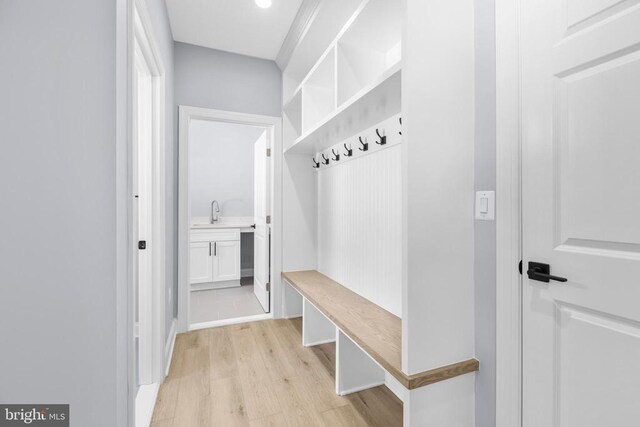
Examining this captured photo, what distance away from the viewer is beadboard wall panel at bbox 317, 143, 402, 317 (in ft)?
5.81

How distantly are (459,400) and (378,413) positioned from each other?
0.71 metres

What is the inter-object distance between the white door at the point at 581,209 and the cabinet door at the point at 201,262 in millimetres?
3813

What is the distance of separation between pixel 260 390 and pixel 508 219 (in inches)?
69.6

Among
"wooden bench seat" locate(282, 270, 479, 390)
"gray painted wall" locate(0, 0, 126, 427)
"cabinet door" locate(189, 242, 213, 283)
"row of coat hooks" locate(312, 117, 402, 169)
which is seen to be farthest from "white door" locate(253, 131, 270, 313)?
"gray painted wall" locate(0, 0, 126, 427)

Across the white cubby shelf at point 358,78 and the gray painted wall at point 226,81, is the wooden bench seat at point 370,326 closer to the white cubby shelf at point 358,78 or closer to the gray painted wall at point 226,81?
the white cubby shelf at point 358,78

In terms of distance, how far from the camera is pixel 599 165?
0.88 metres

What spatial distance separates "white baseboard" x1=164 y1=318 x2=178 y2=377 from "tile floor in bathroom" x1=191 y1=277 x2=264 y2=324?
37 cm

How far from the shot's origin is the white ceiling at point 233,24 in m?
2.24

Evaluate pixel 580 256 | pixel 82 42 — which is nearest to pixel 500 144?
pixel 580 256

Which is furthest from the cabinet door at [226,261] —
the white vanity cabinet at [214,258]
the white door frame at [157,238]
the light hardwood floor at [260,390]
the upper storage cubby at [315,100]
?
the upper storage cubby at [315,100]

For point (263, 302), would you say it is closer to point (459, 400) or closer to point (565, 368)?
point (459, 400)

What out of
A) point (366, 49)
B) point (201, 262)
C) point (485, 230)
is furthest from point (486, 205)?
point (201, 262)

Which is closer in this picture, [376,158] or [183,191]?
[376,158]

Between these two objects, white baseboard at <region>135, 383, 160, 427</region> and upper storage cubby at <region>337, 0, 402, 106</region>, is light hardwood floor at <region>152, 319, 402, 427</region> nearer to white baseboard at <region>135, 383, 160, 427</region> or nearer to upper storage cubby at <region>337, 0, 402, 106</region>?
white baseboard at <region>135, 383, 160, 427</region>
